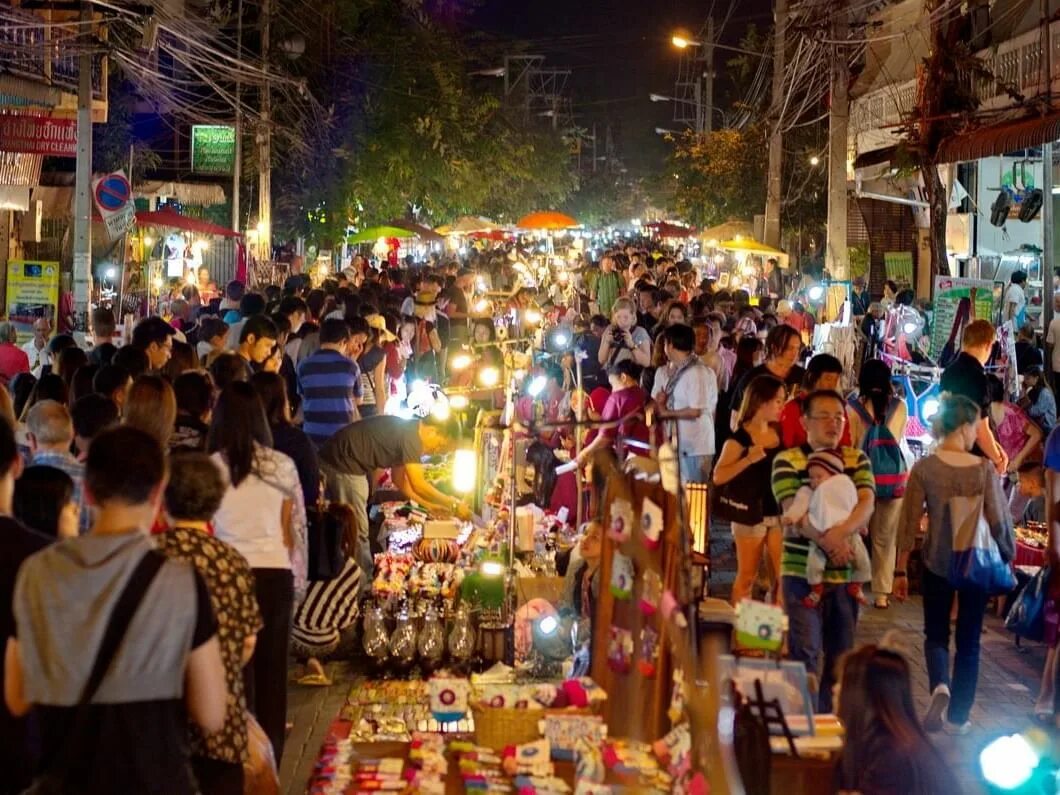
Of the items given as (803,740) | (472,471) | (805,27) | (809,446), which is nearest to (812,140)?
(805,27)

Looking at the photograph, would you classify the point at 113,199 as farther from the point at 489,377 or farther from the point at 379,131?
the point at 379,131

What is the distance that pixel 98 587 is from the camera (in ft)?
13.2

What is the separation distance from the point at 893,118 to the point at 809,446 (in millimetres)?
18945

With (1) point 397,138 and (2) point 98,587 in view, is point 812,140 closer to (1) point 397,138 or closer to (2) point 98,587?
(1) point 397,138

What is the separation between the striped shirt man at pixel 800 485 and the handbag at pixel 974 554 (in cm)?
65

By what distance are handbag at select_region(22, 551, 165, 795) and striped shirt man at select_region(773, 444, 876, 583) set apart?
4.07 metres

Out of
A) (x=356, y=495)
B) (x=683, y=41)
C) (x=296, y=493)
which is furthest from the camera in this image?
(x=683, y=41)

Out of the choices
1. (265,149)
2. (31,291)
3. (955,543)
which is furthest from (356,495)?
(265,149)

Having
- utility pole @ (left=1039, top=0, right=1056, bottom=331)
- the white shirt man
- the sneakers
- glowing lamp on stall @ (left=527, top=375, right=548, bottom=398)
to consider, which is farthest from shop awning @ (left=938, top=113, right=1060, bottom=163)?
the sneakers

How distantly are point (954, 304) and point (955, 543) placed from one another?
7.76 meters

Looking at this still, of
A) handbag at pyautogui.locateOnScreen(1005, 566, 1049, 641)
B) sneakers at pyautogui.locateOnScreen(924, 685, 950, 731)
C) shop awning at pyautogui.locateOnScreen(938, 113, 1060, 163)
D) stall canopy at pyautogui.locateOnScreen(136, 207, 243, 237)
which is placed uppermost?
stall canopy at pyautogui.locateOnScreen(136, 207, 243, 237)

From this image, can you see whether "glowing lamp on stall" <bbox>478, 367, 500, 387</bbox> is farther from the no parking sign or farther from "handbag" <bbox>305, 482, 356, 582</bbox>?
the no parking sign

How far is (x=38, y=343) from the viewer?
1567 centimetres

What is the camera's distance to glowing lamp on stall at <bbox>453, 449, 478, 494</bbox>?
413 inches
